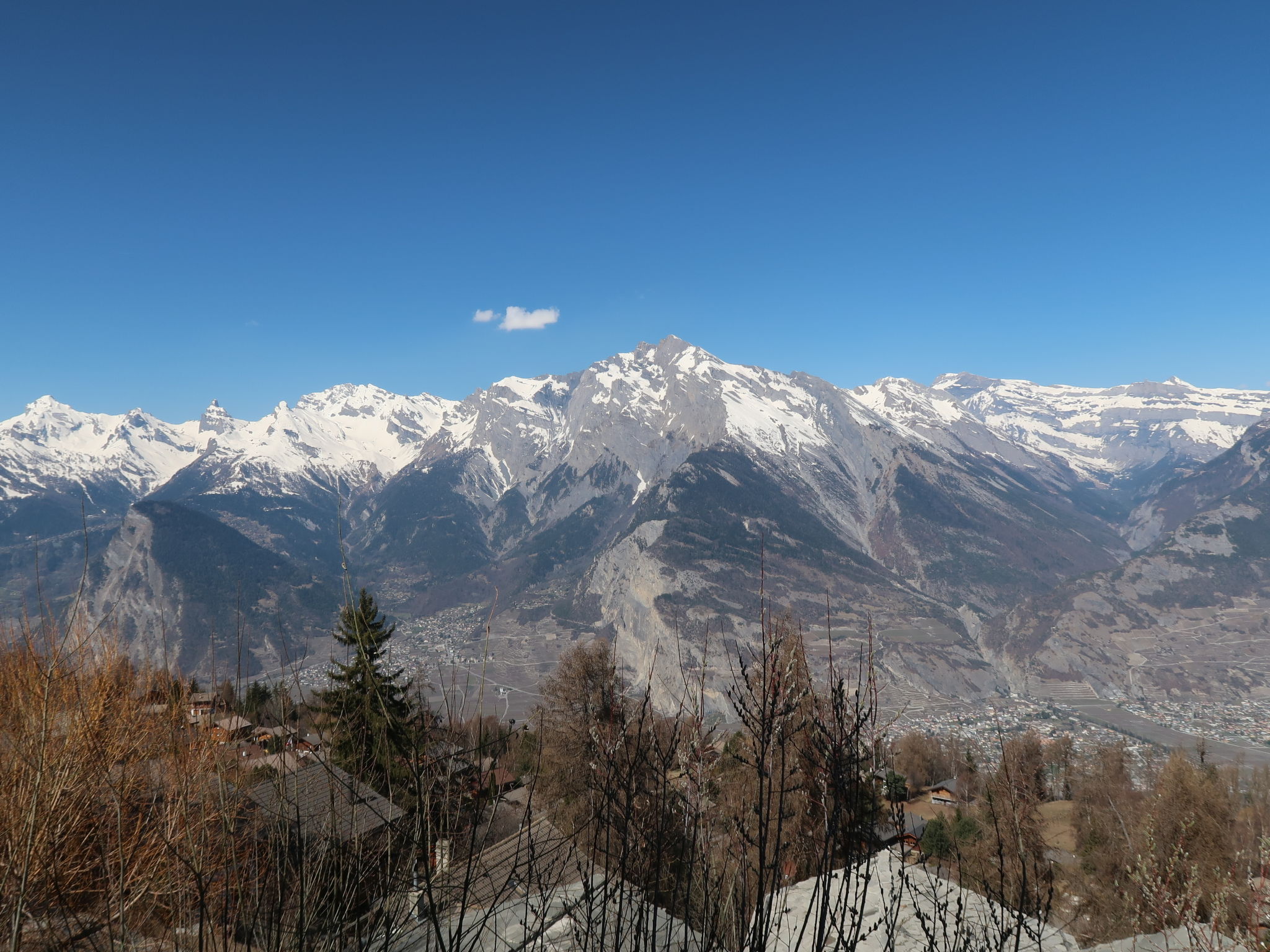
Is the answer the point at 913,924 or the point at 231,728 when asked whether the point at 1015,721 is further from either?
the point at 231,728

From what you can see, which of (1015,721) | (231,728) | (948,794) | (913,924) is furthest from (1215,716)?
(231,728)

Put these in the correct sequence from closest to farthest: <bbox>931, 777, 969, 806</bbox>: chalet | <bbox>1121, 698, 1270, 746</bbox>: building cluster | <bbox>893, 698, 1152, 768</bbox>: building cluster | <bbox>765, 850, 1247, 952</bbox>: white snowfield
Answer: <bbox>765, 850, 1247, 952</bbox>: white snowfield → <bbox>931, 777, 969, 806</bbox>: chalet → <bbox>893, 698, 1152, 768</bbox>: building cluster → <bbox>1121, 698, 1270, 746</bbox>: building cluster

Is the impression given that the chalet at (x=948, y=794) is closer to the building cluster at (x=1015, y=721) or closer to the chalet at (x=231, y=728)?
the building cluster at (x=1015, y=721)

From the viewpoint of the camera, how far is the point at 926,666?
151m

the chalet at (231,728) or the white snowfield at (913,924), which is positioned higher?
the chalet at (231,728)

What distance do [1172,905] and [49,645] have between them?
879cm

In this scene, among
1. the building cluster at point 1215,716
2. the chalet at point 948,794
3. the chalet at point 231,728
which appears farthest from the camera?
the building cluster at point 1215,716

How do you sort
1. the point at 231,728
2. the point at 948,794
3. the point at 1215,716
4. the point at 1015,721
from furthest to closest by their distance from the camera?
the point at 1215,716
the point at 1015,721
the point at 948,794
the point at 231,728

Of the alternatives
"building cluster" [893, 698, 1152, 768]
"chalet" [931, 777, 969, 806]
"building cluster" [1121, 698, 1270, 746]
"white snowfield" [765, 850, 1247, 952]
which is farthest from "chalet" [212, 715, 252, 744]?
"building cluster" [1121, 698, 1270, 746]

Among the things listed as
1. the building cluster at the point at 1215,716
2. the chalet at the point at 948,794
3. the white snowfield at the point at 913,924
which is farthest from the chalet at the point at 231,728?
the building cluster at the point at 1215,716

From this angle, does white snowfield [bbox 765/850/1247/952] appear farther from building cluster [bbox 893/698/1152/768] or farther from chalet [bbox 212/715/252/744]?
building cluster [bbox 893/698/1152/768]

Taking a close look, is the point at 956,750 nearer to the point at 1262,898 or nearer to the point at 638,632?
the point at 1262,898

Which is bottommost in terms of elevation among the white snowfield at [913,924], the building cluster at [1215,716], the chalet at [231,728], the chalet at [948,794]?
the building cluster at [1215,716]

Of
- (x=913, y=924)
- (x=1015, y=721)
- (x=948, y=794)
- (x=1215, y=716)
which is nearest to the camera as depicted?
(x=913, y=924)
